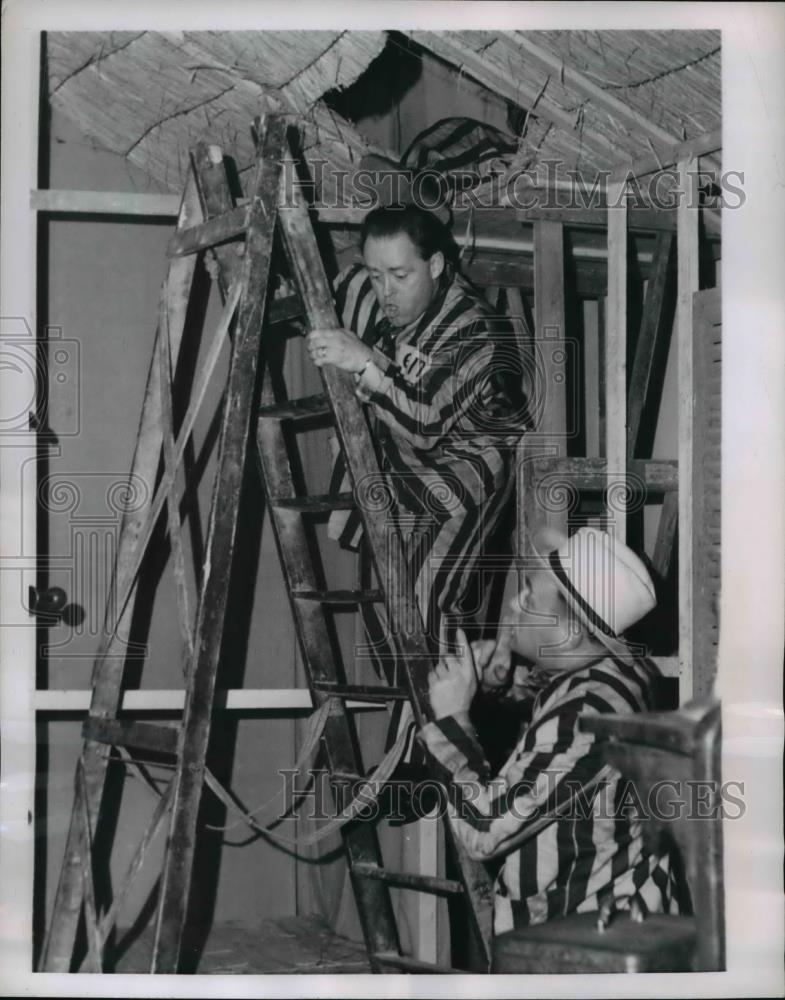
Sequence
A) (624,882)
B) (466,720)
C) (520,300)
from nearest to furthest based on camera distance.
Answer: (624,882) < (466,720) < (520,300)

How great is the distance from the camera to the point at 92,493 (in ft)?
10.4

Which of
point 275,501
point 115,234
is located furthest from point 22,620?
point 115,234

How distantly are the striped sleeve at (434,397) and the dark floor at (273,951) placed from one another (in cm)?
130

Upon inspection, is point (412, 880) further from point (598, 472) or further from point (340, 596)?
point (598, 472)

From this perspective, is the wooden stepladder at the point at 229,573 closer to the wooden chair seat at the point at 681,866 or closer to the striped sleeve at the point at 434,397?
the striped sleeve at the point at 434,397

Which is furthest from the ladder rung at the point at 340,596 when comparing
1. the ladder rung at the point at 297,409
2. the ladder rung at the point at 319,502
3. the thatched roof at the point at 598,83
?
the thatched roof at the point at 598,83

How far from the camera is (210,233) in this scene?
10.4 feet

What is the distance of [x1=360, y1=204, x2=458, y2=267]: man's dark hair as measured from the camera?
315 cm

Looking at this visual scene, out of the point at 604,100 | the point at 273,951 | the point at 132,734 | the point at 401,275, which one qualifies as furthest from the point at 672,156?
the point at 273,951

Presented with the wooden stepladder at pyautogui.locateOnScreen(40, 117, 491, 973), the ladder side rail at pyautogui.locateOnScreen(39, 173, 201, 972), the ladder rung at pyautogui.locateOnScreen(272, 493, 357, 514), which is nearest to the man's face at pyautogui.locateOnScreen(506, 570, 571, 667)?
the wooden stepladder at pyautogui.locateOnScreen(40, 117, 491, 973)

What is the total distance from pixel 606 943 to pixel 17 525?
1565mm

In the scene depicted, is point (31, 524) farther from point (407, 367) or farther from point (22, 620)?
point (407, 367)

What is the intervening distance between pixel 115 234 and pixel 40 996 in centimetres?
180

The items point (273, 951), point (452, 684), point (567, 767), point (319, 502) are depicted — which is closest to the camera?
point (567, 767)
